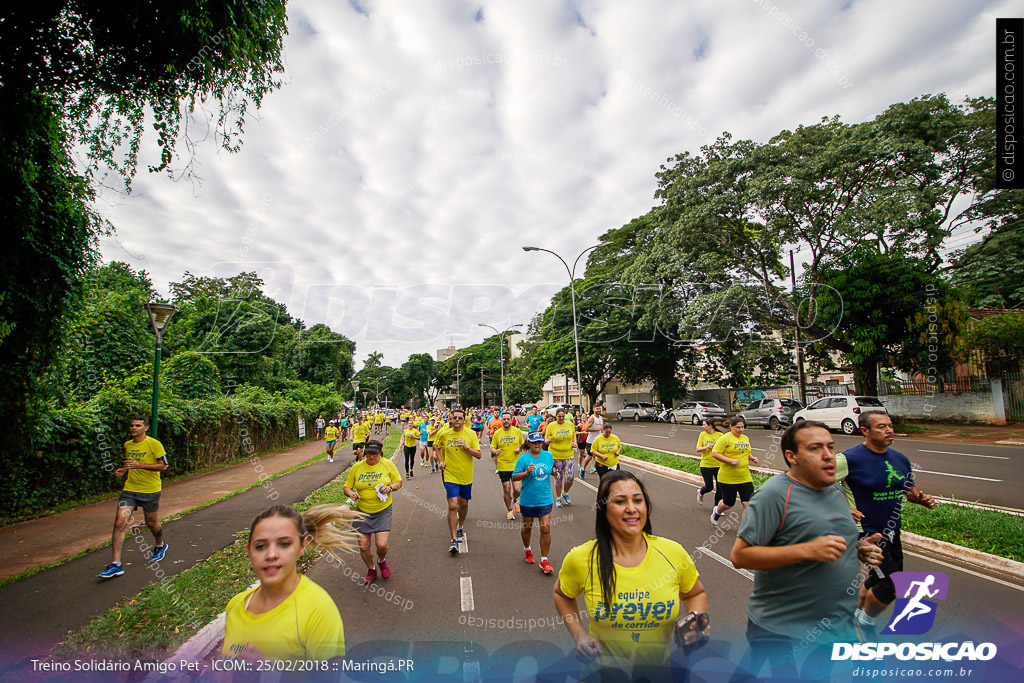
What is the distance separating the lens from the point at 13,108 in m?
5.00

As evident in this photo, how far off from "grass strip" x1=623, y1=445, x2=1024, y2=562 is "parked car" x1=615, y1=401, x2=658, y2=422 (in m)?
31.6

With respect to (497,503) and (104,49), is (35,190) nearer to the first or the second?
(104,49)

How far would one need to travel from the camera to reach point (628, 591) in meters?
2.24

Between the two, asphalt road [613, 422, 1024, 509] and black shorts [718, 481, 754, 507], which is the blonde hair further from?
asphalt road [613, 422, 1024, 509]

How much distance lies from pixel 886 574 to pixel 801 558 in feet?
6.10

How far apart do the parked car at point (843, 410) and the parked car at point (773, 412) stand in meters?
2.43

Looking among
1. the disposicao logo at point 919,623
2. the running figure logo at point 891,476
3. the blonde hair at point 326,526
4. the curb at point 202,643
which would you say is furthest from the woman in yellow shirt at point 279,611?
the running figure logo at point 891,476

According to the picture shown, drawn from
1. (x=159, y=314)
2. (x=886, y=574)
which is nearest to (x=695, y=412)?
(x=159, y=314)

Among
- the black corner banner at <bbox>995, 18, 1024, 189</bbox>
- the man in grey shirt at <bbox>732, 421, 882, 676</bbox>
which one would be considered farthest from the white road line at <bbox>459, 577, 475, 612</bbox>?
the black corner banner at <bbox>995, 18, 1024, 189</bbox>

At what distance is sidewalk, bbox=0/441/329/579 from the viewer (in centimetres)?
654

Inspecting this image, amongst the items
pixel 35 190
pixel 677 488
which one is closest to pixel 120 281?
pixel 35 190

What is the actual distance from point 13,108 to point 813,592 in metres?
8.01

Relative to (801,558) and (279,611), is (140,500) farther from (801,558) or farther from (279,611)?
(801,558)

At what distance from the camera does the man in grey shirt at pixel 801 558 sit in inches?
93.0
